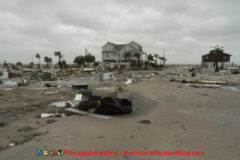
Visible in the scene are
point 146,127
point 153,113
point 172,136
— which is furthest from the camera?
point 153,113

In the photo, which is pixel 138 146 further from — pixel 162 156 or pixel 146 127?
pixel 146 127

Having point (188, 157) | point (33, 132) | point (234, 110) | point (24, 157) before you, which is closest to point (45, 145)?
point (24, 157)

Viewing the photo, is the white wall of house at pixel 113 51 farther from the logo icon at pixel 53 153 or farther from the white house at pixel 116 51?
the logo icon at pixel 53 153

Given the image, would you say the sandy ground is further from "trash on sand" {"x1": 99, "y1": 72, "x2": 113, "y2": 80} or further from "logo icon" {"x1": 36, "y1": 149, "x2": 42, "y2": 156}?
"trash on sand" {"x1": 99, "y1": 72, "x2": 113, "y2": 80}

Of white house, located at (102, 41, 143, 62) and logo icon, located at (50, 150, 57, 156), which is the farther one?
white house, located at (102, 41, 143, 62)

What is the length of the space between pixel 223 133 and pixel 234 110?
2756 millimetres

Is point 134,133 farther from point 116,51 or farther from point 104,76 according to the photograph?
point 116,51

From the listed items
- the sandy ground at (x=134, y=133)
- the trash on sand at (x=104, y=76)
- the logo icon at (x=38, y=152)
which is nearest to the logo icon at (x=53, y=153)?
the sandy ground at (x=134, y=133)

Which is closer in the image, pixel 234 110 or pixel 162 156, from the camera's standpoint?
pixel 162 156

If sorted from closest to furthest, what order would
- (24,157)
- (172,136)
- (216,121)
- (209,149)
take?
(24,157) < (209,149) < (172,136) < (216,121)

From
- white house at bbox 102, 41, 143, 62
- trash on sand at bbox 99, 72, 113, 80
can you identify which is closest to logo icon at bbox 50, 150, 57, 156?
trash on sand at bbox 99, 72, 113, 80

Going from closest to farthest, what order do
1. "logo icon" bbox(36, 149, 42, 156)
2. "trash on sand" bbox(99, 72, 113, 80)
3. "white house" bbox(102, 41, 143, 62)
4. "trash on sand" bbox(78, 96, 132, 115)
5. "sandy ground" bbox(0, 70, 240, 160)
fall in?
"logo icon" bbox(36, 149, 42, 156), "sandy ground" bbox(0, 70, 240, 160), "trash on sand" bbox(78, 96, 132, 115), "trash on sand" bbox(99, 72, 113, 80), "white house" bbox(102, 41, 143, 62)

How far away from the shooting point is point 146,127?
3.94 metres

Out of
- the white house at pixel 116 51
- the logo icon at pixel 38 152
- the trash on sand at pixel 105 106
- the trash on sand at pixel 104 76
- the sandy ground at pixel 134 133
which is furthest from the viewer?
Answer: the white house at pixel 116 51
